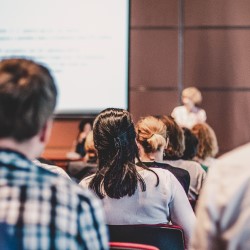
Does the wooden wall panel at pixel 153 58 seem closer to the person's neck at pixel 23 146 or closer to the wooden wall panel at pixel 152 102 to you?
the wooden wall panel at pixel 152 102

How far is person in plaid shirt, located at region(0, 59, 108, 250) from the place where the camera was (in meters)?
1.31

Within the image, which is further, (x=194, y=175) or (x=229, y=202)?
(x=194, y=175)

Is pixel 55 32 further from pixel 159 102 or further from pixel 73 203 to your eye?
pixel 73 203

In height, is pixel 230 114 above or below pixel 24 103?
below

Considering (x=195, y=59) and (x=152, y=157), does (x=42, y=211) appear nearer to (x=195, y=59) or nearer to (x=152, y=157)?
(x=152, y=157)

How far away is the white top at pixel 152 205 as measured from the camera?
2791 mm

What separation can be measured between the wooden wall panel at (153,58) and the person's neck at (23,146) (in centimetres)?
652

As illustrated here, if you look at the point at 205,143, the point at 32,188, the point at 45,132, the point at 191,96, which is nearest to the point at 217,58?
the point at 191,96

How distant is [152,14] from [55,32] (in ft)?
4.37

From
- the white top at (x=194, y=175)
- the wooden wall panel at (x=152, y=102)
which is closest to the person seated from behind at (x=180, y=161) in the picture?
the white top at (x=194, y=175)

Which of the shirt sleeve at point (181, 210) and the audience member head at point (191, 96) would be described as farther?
the audience member head at point (191, 96)

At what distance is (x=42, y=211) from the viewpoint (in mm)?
1321

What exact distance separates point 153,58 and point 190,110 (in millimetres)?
1018

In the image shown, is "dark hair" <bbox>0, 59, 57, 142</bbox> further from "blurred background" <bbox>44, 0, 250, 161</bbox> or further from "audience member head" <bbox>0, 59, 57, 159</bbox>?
"blurred background" <bbox>44, 0, 250, 161</bbox>
